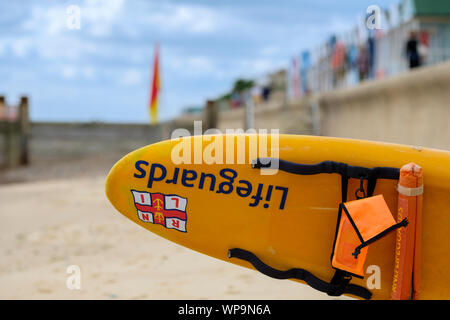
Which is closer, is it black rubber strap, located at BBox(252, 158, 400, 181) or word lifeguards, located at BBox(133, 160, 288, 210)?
black rubber strap, located at BBox(252, 158, 400, 181)

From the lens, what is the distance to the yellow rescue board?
2.62 meters

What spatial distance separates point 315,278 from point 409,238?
543 millimetres

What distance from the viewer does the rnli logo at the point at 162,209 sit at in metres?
2.87

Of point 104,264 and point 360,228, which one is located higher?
point 360,228

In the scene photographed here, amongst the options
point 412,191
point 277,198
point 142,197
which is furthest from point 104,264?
point 412,191

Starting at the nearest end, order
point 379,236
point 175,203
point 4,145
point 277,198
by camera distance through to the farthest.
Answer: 1. point 379,236
2. point 277,198
3. point 175,203
4. point 4,145

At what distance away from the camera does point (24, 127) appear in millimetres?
14047

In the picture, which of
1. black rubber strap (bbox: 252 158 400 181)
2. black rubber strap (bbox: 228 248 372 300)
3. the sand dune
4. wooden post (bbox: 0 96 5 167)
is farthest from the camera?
wooden post (bbox: 0 96 5 167)

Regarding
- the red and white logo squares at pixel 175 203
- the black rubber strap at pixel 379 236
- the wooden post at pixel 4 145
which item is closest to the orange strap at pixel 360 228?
the black rubber strap at pixel 379 236

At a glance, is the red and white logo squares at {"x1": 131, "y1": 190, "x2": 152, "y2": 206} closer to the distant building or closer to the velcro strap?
the velcro strap

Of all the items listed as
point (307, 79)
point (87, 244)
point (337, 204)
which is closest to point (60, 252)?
point (87, 244)

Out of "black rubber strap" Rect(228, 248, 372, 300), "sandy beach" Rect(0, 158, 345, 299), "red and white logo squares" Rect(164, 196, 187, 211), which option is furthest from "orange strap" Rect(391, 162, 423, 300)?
"red and white logo squares" Rect(164, 196, 187, 211)

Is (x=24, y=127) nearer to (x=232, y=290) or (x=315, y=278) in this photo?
(x=232, y=290)

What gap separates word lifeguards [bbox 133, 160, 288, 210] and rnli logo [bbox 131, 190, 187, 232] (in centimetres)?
9
